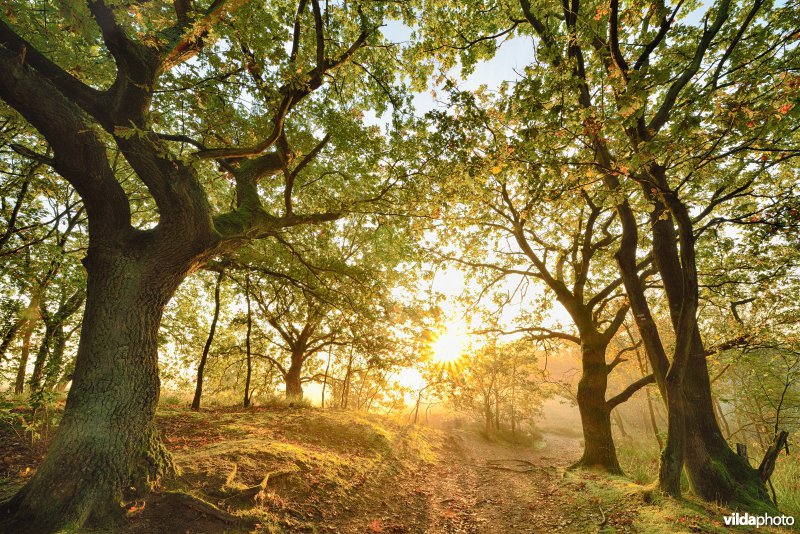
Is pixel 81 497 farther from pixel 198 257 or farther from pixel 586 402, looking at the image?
pixel 586 402

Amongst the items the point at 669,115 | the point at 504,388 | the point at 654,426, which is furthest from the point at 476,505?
the point at 504,388

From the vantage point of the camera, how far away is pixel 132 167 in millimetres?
5340

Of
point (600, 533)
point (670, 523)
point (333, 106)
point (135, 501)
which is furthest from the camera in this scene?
point (333, 106)

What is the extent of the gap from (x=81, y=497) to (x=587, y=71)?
11766 millimetres

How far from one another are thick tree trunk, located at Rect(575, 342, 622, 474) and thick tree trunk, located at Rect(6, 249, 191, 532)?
38.2 ft

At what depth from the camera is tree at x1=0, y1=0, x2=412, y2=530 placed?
435 cm

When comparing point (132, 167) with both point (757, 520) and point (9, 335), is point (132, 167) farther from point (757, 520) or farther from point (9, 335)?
point (757, 520)

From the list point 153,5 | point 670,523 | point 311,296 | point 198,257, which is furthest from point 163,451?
point 670,523

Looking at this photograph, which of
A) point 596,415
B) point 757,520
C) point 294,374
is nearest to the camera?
point 757,520

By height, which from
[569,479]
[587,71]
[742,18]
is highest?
[742,18]

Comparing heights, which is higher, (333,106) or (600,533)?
(333,106)

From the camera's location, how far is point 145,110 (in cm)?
560

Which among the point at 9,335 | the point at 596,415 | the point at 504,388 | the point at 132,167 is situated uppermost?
the point at 132,167

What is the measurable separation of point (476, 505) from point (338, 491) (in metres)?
3.86
